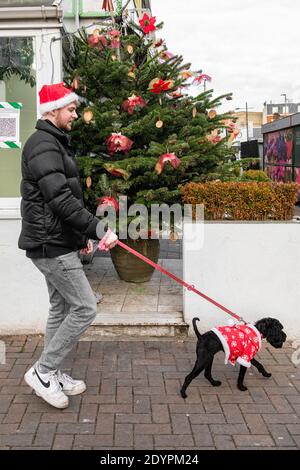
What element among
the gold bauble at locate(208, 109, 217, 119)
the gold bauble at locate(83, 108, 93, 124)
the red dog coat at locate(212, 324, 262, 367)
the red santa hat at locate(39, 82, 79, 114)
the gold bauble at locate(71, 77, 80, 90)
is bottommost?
the red dog coat at locate(212, 324, 262, 367)

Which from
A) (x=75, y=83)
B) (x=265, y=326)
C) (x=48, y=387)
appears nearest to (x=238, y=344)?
(x=265, y=326)

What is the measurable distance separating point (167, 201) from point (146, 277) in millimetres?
1086

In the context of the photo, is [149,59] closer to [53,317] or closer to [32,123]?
[32,123]

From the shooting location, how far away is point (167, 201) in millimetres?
5984

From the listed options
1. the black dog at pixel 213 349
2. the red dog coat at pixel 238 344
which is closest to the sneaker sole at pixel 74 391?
the black dog at pixel 213 349

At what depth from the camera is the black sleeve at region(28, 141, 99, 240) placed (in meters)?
3.62

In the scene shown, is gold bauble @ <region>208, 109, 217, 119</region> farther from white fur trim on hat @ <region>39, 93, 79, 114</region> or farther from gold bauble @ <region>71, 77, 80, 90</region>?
white fur trim on hat @ <region>39, 93, 79, 114</region>

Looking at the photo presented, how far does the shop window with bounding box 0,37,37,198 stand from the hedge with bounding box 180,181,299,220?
1.77m

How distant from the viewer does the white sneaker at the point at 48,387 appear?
391 cm

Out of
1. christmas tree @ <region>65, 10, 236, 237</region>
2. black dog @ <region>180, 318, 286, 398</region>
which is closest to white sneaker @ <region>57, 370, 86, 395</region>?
black dog @ <region>180, 318, 286, 398</region>

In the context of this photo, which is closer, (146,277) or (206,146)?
(206,146)

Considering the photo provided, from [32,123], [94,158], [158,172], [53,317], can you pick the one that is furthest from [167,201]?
[53,317]

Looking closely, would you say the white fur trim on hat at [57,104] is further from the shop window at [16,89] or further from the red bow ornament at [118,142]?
the red bow ornament at [118,142]

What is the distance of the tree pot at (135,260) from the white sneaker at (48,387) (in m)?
2.51
